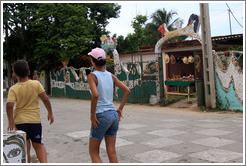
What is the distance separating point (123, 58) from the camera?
21516mm

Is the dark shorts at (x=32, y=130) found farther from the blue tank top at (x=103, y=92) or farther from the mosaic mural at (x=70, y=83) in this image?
the mosaic mural at (x=70, y=83)

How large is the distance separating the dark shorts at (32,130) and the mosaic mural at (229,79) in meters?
7.90

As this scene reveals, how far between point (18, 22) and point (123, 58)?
8462mm

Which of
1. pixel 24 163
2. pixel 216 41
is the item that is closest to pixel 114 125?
pixel 24 163

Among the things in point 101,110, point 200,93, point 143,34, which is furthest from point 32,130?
point 143,34

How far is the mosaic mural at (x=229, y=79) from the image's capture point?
9.81m

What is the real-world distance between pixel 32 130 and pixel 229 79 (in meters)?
8.17

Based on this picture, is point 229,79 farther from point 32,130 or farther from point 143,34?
point 143,34

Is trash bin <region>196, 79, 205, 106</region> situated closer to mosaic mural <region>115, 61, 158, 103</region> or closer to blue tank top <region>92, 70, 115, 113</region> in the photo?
mosaic mural <region>115, 61, 158, 103</region>

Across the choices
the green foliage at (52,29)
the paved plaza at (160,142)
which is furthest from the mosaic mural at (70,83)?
the paved plaza at (160,142)

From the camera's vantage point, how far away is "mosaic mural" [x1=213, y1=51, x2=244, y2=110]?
9.81 meters

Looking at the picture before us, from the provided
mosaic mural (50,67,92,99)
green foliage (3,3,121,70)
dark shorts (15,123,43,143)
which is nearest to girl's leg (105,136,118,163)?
dark shorts (15,123,43,143)

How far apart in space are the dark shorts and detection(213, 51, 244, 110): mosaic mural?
7.90 metres

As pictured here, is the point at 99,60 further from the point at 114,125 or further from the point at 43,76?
the point at 43,76
